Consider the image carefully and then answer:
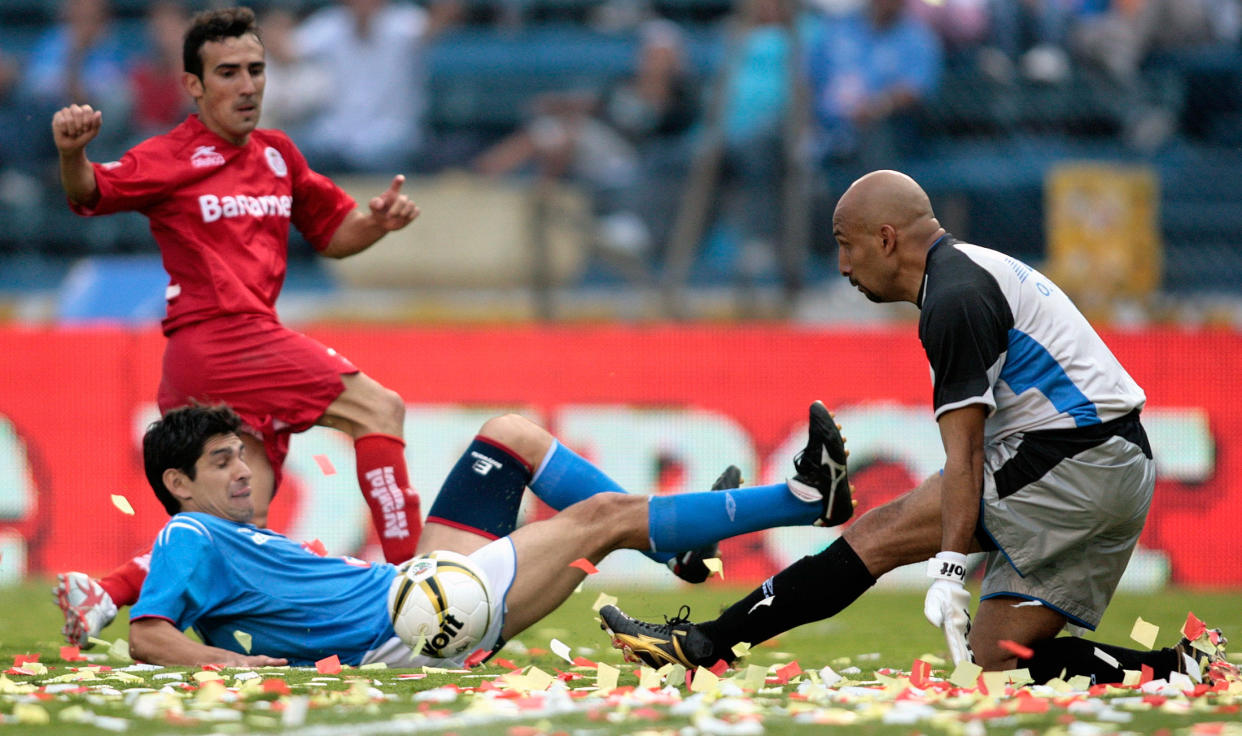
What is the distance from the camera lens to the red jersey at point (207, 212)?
19.5 feet

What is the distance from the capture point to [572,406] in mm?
9547

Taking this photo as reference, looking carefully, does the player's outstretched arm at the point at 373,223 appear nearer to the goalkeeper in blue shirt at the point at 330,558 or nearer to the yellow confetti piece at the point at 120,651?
the goalkeeper in blue shirt at the point at 330,558

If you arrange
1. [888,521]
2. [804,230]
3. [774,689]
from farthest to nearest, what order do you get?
1. [804,230]
2. [888,521]
3. [774,689]

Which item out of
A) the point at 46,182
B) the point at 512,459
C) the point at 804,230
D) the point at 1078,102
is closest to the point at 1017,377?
the point at 512,459

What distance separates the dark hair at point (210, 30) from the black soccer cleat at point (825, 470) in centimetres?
280

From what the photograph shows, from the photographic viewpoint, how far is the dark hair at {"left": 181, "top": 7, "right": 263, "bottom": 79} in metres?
6.08

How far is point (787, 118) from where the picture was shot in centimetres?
946

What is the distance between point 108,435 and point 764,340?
13.9 feet

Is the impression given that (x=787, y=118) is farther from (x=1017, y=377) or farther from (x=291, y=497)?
(x=1017, y=377)

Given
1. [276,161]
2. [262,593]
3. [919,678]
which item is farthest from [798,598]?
[276,161]

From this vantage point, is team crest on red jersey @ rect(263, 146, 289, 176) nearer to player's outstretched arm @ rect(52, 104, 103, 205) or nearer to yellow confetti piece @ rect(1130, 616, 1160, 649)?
player's outstretched arm @ rect(52, 104, 103, 205)

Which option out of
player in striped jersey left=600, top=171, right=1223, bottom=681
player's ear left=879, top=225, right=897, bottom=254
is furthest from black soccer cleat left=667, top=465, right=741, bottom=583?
player's ear left=879, top=225, right=897, bottom=254

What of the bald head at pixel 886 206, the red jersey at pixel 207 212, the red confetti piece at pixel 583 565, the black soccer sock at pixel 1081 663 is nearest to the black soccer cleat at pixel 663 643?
the red confetti piece at pixel 583 565

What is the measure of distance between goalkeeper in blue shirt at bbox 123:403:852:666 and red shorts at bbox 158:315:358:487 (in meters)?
0.50
